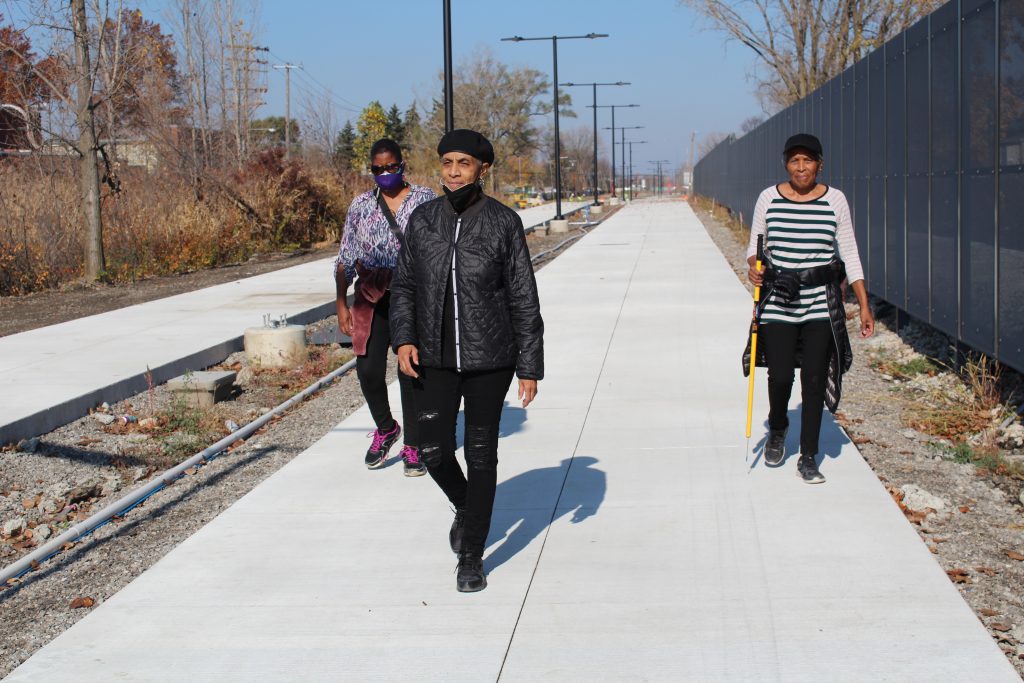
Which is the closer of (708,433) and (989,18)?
(708,433)

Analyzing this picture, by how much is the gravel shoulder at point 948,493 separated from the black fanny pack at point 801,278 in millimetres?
1183

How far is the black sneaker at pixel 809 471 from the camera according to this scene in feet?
21.1

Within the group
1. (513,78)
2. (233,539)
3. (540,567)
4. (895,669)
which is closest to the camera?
(895,669)

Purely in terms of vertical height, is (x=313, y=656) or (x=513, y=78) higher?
(x=513, y=78)

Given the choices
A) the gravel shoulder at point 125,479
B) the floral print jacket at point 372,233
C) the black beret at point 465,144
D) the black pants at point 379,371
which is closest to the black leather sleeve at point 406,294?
the black beret at point 465,144

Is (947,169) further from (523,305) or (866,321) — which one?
(523,305)

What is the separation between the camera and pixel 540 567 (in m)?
5.30

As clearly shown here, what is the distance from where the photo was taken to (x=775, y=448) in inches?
265

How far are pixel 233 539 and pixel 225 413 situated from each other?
11.6 ft

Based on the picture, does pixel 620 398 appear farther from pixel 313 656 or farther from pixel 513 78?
pixel 513 78

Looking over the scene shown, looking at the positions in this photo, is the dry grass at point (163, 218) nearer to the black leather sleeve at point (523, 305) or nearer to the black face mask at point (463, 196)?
the black face mask at point (463, 196)

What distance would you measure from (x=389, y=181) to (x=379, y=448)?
5.25 feet

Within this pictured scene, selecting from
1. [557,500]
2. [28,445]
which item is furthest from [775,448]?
[28,445]

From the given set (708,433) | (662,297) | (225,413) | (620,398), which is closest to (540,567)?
(708,433)
